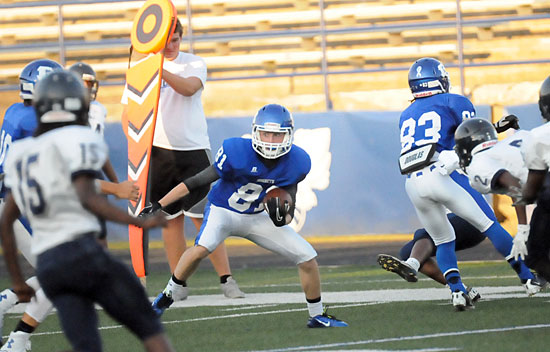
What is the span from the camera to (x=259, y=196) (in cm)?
650

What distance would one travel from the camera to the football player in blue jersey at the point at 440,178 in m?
6.65

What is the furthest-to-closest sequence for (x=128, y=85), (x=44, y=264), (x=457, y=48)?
(x=457, y=48) < (x=128, y=85) < (x=44, y=264)

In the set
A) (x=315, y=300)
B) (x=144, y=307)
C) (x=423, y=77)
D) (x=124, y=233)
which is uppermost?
(x=423, y=77)

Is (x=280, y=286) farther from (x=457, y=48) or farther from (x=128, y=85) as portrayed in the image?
(x=457, y=48)

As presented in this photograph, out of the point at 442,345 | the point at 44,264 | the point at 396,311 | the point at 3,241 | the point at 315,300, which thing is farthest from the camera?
the point at 396,311

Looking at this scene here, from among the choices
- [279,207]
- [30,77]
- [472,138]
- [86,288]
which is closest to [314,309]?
[279,207]

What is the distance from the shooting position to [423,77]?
7.07 meters

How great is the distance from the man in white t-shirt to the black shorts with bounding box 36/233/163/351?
13.1 ft

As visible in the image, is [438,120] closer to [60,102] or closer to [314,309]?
[314,309]

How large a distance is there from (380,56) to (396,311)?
30.0ft

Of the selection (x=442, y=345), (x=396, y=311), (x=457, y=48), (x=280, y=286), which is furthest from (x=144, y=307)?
(x=457, y=48)

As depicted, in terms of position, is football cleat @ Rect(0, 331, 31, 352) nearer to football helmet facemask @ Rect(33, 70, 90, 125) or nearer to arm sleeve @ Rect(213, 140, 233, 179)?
arm sleeve @ Rect(213, 140, 233, 179)

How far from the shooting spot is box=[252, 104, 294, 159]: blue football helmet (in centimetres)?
632

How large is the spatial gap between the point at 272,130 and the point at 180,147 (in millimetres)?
1822
